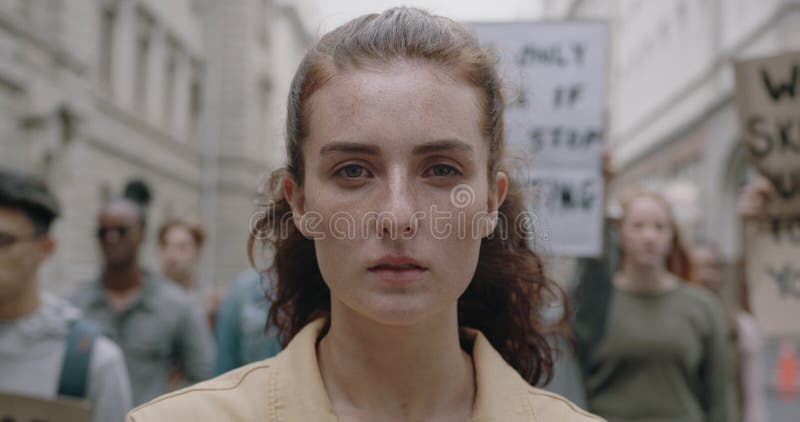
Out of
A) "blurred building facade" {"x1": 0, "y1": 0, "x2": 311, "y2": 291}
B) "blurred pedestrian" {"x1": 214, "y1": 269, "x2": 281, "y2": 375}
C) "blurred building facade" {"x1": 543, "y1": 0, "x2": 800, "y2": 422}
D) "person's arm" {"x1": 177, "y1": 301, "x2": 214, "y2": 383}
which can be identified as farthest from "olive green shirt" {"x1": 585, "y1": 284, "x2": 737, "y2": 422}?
"blurred building facade" {"x1": 543, "y1": 0, "x2": 800, "y2": 422}

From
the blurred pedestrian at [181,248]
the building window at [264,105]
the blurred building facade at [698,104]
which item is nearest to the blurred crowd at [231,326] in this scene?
the blurred pedestrian at [181,248]

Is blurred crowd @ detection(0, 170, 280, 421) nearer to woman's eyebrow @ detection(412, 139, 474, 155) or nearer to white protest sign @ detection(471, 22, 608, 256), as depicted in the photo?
woman's eyebrow @ detection(412, 139, 474, 155)

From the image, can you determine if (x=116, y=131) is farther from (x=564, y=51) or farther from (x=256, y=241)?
(x=256, y=241)

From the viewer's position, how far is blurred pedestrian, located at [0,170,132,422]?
3.13m

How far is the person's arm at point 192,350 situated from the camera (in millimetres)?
4746

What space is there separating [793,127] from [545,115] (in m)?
1.26

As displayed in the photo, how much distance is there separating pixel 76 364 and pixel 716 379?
2.98m

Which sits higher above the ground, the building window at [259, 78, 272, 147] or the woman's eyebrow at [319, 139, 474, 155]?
the building window at [259, 78, 272, 147]

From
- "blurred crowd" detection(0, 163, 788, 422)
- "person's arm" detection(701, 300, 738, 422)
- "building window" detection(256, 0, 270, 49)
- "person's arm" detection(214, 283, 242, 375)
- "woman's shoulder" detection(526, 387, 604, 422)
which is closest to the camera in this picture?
"woman's shoulder" detection(526, 387, 604, 422)

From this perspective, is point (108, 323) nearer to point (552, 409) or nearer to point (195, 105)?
point (552, 409)

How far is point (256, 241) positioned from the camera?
2344mm

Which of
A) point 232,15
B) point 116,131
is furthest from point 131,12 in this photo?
point 232,15

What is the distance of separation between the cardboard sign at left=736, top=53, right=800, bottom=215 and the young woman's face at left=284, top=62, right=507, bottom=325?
3288 mm

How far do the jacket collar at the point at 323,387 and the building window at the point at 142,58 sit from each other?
23.2 metres
